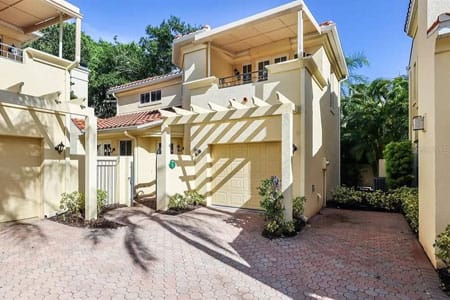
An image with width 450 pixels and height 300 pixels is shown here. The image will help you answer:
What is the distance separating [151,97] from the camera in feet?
61.1

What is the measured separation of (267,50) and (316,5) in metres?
4.49

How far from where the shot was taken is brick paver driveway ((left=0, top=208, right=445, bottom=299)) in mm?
5020

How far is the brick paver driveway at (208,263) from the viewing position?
5020 millimetres

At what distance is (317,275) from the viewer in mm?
5738

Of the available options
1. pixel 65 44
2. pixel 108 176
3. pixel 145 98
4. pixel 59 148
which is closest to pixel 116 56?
pixel 65 44

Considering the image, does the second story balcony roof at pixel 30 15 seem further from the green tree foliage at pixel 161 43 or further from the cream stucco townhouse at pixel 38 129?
the green tree foliage at pixel 161 43

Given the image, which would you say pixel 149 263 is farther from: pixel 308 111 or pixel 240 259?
pixel 308 111

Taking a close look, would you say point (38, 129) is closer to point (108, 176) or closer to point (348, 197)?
point (108, 176)

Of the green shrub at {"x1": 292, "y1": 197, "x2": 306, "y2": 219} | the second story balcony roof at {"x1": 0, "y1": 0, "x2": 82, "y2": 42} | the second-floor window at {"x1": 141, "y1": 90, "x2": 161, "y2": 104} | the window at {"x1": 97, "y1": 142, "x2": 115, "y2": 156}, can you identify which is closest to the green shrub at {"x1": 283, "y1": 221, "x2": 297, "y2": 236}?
the green shrub at {"x1": 292, "y1": 197, "x2": 306, "y2": 219}

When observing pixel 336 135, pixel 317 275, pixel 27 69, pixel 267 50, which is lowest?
pixel 317 275

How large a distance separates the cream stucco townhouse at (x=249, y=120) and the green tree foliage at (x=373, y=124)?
19.8 ft

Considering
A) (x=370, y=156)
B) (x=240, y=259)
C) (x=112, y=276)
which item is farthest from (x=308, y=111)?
(x=370, y=156)

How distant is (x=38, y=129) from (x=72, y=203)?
2767 mm

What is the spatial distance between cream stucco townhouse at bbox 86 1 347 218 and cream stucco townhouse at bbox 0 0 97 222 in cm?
311
